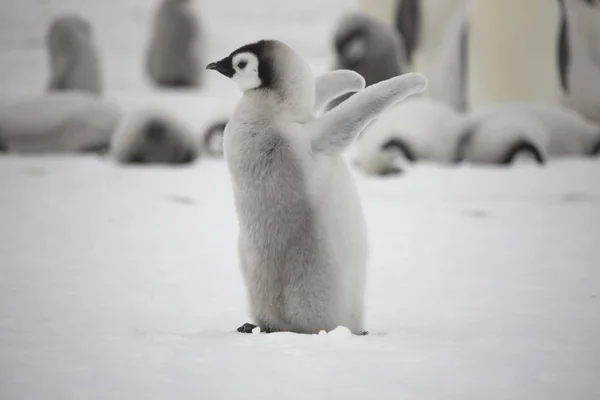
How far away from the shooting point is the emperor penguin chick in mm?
1456

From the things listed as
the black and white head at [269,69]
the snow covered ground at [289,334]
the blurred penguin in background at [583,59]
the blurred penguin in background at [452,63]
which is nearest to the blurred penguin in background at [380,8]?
the blurred penguin in background at [452,63]

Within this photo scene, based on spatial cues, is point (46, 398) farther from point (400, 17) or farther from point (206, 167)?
point (400, 17)

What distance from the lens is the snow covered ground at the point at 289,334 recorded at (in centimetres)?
122

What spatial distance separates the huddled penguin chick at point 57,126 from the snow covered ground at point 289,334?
55 centimetres

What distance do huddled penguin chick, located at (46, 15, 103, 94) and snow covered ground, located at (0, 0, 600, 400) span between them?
3.09 m

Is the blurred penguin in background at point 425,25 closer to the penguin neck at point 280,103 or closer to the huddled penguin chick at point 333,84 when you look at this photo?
the huddled penguin chick at point 333,84

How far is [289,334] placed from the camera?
4.77 feet

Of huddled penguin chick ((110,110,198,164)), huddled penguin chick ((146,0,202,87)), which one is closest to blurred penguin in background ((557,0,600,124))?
huddled penguin chick ((110,110,198,164))

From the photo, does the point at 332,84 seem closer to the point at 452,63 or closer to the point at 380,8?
the point at 452,63

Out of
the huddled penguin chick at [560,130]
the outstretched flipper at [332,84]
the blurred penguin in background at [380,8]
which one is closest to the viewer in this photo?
the outstretched flipper at [332,84]

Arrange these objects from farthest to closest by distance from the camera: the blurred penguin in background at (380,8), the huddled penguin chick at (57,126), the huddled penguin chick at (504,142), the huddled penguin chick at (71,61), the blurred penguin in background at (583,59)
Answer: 1. the huddled penguin chick at (71,61)
2. the blurred penguin in background at (380,8)
3. the blurred penguin in background at (583,59)
4. the huddled penguin chick at (57,126)
5. the huddled penguin chick at (504,142)

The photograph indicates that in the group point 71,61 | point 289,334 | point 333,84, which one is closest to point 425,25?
point 71,61

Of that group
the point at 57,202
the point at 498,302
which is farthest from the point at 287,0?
the point at 498,302

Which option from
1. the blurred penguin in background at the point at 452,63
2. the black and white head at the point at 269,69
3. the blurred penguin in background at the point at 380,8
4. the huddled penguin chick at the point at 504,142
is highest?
the blurred penguin in background at the point at 380,8
